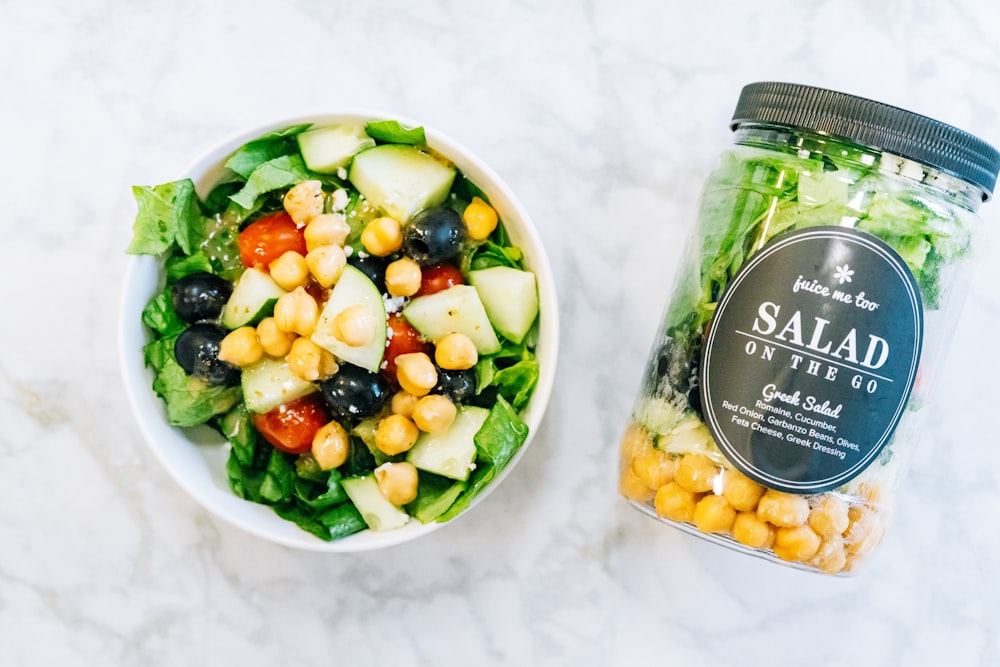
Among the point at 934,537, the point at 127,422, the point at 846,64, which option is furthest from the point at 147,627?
the point at 846,64

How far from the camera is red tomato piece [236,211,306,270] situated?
1.25 m

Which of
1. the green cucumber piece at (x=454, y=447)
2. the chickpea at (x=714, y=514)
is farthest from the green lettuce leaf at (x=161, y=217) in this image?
the chickpea at (x=714, y=514)

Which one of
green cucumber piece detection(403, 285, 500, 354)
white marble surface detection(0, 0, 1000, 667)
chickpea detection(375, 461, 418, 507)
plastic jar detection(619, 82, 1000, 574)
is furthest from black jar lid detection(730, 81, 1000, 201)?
chickpea detection(375, 461, 418, 507)

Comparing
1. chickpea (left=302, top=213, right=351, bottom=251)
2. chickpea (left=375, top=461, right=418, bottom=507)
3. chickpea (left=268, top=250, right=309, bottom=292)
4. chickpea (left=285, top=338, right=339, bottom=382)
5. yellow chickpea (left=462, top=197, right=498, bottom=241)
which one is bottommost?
chickpea (left=375, top=461, right=418, bottom=507)

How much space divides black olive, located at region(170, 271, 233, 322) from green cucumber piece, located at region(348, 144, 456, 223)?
0.81 ft

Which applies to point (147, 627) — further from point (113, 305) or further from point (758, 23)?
point (758, 23)

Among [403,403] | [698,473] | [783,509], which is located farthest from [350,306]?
[783,509]

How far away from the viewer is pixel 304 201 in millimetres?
1226

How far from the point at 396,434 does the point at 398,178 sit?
14.3 inches

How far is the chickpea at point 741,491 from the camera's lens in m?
1.13

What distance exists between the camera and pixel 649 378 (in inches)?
51.8

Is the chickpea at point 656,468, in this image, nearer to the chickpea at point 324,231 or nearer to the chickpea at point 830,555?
the chickpea at point 830,555

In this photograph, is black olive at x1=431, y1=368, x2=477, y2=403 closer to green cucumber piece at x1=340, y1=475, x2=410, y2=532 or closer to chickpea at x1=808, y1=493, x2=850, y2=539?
green cucumber piece at x1=340, y1=475, x2=410, y2=532

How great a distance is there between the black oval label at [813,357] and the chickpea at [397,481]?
42 cm
